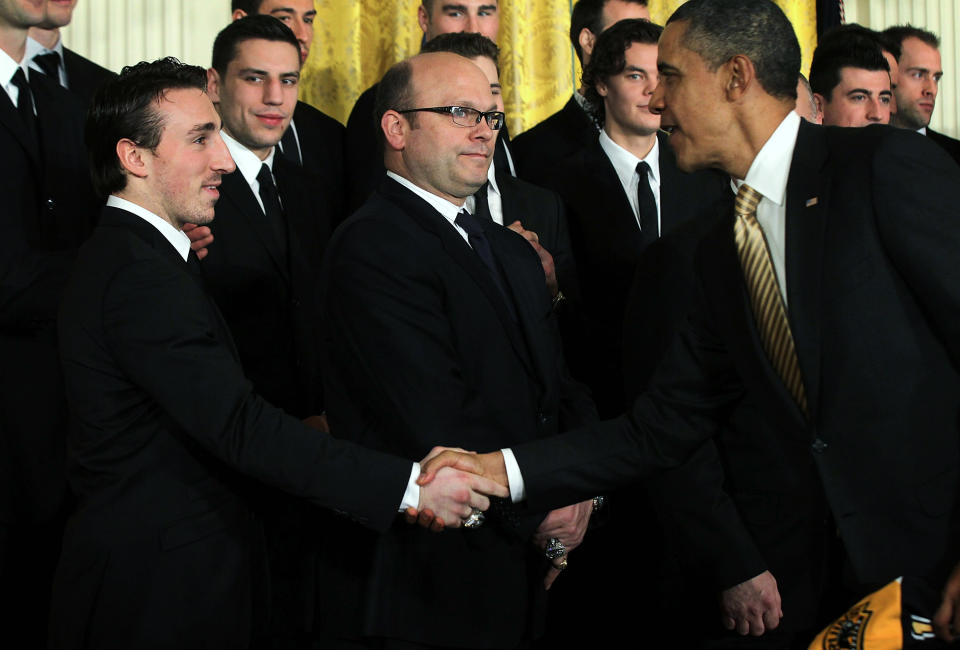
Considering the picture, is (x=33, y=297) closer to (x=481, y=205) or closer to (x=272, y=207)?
(x=272, y=207)

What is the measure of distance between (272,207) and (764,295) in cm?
182

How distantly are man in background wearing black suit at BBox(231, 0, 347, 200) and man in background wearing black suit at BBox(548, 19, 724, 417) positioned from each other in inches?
31.1

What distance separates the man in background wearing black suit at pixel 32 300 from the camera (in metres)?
2.92

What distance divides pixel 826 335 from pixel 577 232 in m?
1.85

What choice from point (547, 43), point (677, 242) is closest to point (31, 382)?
point (677, 242)

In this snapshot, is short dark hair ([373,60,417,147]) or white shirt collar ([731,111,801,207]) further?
short dark hair ([373,60,417,147])

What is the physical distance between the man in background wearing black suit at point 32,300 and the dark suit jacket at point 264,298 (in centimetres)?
39

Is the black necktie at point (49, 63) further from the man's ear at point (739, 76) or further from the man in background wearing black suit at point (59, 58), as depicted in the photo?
the man's ear at point (739, 76)

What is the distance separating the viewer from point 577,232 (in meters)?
3.90

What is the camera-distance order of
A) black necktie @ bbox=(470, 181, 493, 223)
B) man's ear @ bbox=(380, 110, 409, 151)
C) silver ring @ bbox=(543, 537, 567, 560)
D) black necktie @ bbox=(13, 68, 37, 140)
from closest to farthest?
silver ring @ bbox=(543, 537, 567, 560)
man's ear @ bbox=(380, 110, 409, 151)
black necktie @ bbox=(13, 68, 37, 140)
black necktie @ bbox=(470, 181, 493, 223)

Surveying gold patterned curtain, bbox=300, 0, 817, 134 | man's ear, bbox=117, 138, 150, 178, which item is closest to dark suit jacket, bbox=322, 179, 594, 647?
man's ear, bbox=117, 138, 150, 178

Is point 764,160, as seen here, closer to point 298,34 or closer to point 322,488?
point 322,488

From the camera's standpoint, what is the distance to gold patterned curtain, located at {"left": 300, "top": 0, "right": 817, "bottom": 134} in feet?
17.0

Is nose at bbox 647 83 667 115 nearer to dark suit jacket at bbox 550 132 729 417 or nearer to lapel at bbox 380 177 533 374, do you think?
lapel at bbox 380 177 533 374
